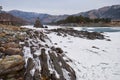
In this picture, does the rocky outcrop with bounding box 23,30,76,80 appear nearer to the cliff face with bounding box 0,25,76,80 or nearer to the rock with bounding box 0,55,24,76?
the cliff face with bounding box 0,25,76,80

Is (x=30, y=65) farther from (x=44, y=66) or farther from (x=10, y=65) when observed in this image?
(x=10, y=65)

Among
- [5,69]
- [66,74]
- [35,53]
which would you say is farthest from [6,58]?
[66,74]

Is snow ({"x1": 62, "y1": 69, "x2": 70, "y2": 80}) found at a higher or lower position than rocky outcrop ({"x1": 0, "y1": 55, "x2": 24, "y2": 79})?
lower

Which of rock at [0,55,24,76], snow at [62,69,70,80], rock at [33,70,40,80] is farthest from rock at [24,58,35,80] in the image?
snow at [62,69,70,80]

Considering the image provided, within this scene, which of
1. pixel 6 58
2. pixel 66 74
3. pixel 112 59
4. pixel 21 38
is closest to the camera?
pixel 6 58

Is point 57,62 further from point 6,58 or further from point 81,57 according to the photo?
point 81,57

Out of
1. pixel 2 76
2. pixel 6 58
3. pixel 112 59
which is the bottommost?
pixel 112 59

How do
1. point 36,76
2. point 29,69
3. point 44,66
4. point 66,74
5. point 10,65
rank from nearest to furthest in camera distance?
point 10,65 → point 36,76 → point 29,69 → point 44,66 → point 66,74

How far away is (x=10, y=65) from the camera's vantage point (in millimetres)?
11758

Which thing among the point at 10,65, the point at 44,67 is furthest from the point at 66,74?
the point at 10,65

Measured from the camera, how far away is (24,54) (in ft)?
48.0

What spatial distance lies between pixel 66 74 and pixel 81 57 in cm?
661

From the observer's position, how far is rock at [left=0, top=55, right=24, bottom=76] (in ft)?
37.8

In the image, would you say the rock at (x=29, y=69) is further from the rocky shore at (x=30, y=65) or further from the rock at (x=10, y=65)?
the rock at (x=10, y=65)
